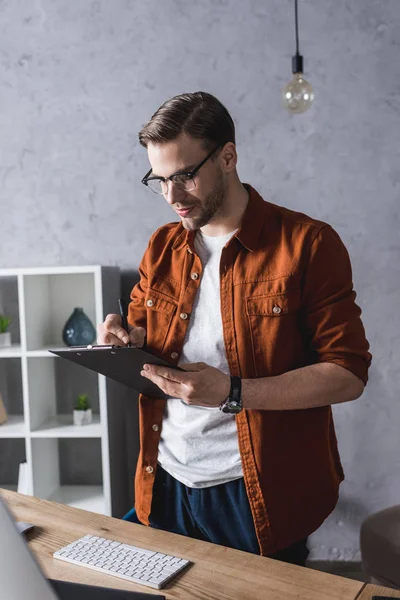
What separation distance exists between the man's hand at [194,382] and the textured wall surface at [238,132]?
66.3 inches

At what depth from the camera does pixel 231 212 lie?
1796mm

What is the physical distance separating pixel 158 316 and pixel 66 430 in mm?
1434

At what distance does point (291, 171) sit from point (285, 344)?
5.20 feet

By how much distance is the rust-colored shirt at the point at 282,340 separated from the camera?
5.44ft

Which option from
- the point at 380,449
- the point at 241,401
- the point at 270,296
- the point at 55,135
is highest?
the point at 55,135

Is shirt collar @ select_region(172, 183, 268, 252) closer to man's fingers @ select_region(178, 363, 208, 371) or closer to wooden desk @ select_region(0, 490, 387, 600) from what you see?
man's fingers @ select_region(178, 363, 208, 371)

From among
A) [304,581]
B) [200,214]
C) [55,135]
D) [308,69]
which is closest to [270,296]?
[200,214]

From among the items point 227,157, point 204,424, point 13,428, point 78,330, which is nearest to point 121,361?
point 204,424

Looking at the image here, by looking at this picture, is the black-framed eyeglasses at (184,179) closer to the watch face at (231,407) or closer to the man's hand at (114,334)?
the man's hand at (114,334)

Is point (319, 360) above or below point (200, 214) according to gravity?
below

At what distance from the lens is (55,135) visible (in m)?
3.28

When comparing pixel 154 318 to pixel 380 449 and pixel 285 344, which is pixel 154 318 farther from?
pixel 380 449

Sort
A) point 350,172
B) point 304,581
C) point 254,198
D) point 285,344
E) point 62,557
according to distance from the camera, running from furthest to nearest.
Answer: point 350,172, point 254,198, point 285,344, point 62,557, point 304,581

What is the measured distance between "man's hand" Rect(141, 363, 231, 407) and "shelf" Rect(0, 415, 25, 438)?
5.61 ft
